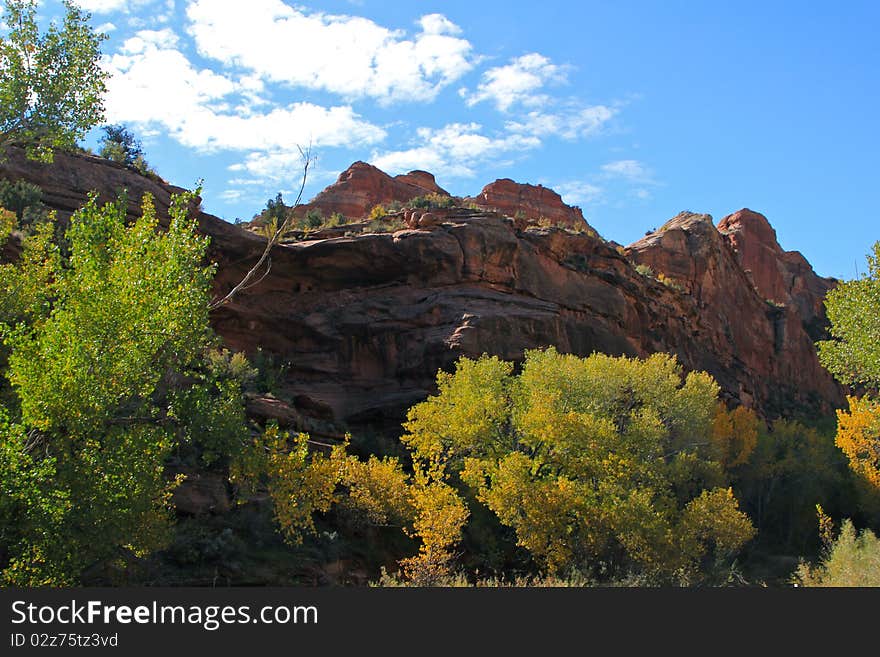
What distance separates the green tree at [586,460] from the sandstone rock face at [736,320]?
89.4 ft

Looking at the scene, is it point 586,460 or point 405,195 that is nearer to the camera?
point 586,460

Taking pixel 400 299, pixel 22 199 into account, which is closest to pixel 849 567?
pixel 400 299

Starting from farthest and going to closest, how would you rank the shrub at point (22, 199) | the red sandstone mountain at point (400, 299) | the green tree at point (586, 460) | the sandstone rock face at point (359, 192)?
1. the sandstone rock face at point (359, 192)
2. the red sandstone mountain at point (400, 299)
3. the shrub at point (22, 199)
4. the green tree at point (586, 460)

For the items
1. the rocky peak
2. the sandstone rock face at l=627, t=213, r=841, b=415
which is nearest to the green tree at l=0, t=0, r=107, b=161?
the sandstone rock face at l=627, t=213, r=841, b=415

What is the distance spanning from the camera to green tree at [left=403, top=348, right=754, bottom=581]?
20766mm

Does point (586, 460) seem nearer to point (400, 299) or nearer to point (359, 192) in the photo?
point (400, 299)

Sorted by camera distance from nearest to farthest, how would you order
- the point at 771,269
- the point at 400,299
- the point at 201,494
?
the point at 201,494
the point at 400,299
the point at 771,269

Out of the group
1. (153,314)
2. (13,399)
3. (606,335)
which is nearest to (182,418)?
(153,314)

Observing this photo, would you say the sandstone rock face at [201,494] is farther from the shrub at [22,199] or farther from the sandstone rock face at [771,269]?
the sandstone rock face at [771,269]

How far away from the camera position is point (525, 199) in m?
82.7

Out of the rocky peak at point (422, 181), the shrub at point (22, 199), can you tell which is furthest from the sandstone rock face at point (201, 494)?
the rocky peak at point (422, 181)

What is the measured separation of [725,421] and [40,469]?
34368 mm

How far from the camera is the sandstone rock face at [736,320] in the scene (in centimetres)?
5731

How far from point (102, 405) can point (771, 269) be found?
8991 centimetres
